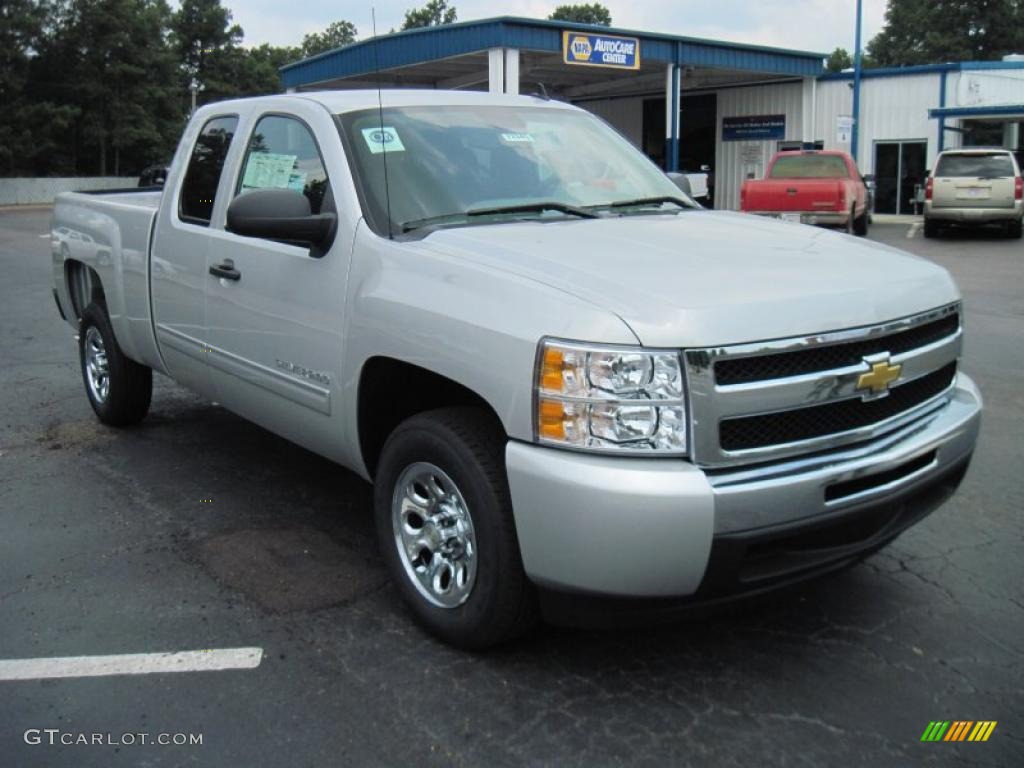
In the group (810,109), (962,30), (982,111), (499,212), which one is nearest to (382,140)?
(499,212)

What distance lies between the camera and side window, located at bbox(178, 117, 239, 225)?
16.2 ft

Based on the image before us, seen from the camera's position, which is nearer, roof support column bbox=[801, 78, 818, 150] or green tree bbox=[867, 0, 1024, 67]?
roof support column bbox=[801, 78, 818, 150]

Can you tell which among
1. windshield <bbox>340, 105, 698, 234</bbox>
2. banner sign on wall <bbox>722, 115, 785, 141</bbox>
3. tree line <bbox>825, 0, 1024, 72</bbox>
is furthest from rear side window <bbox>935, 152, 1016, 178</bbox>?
tree line <bbox>825, 0, 1024, 72</bbox>

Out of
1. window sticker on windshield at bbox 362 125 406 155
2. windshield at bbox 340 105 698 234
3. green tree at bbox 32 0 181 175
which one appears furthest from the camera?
green tree at bbox 32 0 181 175

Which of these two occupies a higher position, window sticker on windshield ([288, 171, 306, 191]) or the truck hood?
window sticker on windshield ([288, 171, 306, 191])

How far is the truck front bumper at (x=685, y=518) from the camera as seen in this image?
275cm

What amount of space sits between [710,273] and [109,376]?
427 centimetres

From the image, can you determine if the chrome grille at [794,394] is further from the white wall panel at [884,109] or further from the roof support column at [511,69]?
the white wall panel at [884,109]

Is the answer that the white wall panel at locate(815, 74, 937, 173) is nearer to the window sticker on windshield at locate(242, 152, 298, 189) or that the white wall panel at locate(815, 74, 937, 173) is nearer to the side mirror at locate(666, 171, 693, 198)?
the side mirror at locate(666, 171, 693, 198)

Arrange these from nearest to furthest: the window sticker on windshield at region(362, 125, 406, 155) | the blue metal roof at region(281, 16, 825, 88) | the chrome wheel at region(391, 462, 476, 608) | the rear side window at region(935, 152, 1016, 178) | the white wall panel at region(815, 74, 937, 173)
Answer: the chrome wheel at region(391, 462, 476, 608), the window sticker on windshield at region(362, 125, 406, 155), the rear side window at region(935, 152, 1016, 178), the blue metal roof at region(281, 16, 825, 88), the white wall panel at region(815, 74, 937, 173)

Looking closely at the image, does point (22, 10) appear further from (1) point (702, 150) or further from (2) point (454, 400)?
(2) point (454, 400)

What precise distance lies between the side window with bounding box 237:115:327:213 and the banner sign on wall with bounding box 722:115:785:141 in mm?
30395

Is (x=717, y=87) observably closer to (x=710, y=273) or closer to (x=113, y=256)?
(x=113, y=256)

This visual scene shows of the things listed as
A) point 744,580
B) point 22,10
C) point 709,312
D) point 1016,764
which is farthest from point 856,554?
point 22,10
